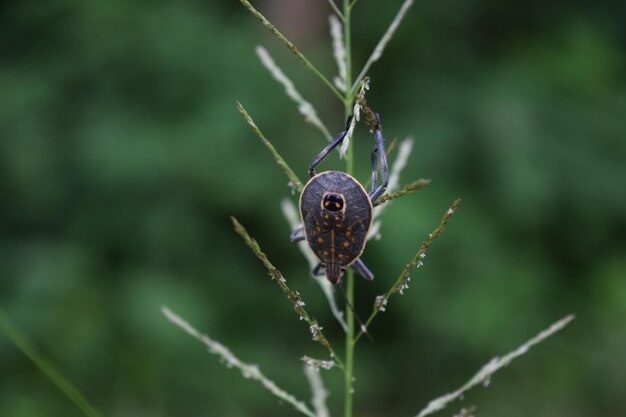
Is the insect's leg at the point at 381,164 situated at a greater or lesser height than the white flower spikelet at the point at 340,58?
lesser

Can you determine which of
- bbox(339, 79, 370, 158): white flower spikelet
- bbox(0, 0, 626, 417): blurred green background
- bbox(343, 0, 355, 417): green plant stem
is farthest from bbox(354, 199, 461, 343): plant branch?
bbox(0, 0, 626, 417): blurred green background

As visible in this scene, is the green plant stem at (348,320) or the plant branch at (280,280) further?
the green plant stem at (348,320)

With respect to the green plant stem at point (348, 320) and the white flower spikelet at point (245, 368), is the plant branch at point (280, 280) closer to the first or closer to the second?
the green plant stem at point (348, 320)

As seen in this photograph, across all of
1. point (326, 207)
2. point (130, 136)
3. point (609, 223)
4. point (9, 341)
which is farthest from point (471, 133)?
point (326, 207)

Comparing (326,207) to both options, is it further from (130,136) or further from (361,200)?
(130,136)

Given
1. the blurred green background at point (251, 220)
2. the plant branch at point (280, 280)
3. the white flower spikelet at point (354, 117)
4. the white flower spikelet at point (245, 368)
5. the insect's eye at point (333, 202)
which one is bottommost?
the blurred green background at point (251, 220)

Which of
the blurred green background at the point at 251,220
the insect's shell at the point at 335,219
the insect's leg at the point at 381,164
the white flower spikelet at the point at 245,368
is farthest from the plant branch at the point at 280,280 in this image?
the blurred green background at the point at 251,220

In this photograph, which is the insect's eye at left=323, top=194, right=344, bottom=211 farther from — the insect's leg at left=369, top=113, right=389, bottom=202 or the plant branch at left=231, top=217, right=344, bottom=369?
the plant branch at left=231, top=217, right=344, bottom=369
